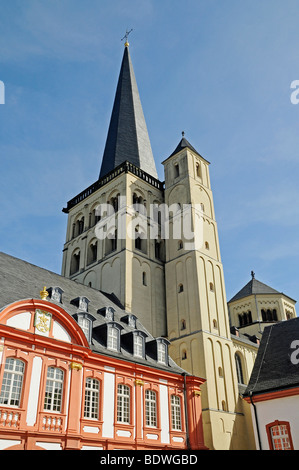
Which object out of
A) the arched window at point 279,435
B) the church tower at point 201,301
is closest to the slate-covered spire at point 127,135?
the church tower at point 201,301

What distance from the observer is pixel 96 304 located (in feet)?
90.2

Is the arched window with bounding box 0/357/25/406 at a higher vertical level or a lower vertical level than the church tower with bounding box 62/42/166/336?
lower

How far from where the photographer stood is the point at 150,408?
2228cm

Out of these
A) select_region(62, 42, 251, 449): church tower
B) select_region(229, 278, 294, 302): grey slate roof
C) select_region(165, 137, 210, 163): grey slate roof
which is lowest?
select_region(62, 42, 251, 449): church tower

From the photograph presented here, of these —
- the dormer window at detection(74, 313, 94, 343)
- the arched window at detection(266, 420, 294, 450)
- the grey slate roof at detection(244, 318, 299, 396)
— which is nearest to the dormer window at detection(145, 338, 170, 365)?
the dormer window at detection(74, 313, 94, 343)

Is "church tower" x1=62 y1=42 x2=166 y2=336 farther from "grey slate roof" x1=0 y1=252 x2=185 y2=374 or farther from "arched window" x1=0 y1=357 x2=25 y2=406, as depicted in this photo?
"arched window" x1=0 y1=357 x2=25 y2=406

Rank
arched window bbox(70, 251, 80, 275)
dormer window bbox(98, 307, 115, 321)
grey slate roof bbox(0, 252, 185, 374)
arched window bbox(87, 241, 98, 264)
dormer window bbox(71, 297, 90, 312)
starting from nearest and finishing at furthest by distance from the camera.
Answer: grey slate roof bbox(0, 252, 185, 374) → dormer window bbox(71, 297, 90, 312) → dormer window bbox(98, 307, 115, 321) → arched window bbox(87, 241, 98, 264) → arched window bbox(70, 251, 80, 275)

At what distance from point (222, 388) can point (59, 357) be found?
1522 centimetres

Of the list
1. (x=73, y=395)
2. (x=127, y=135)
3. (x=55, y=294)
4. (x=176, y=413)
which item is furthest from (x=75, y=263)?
(x=73, y=395)

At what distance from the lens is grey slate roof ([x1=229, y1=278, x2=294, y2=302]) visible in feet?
192

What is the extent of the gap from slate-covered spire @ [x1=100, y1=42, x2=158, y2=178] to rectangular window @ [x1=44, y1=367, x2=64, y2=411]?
27.1m

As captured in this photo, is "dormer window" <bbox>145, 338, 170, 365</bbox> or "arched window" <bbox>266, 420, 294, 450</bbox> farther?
"dormer window" <bbox>145, 338, 170, 365</bbox>

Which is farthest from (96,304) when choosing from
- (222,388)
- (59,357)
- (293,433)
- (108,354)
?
(293,433)

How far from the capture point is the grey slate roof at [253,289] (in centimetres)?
5854
